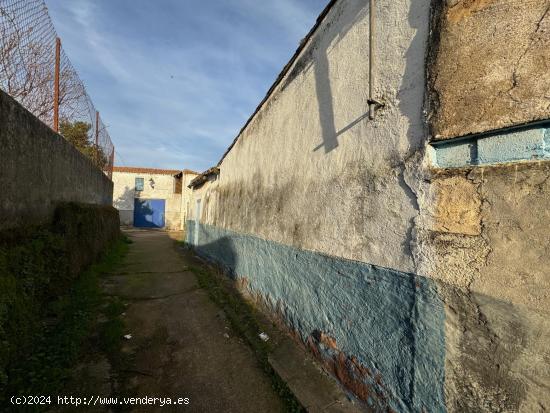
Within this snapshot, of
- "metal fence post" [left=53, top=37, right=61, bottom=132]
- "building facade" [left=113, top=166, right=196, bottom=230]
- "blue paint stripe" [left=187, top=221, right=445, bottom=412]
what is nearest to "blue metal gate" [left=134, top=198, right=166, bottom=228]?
"building facade" [left=113, top=166, right=196, bottom=230]

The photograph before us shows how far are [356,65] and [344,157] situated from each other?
2.87 ft

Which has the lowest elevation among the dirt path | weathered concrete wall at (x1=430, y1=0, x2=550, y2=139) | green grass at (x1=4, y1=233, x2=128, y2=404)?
the dirt path

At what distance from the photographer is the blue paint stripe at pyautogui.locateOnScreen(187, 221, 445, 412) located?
180 centimetres

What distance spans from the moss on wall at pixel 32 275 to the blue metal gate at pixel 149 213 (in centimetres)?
2142

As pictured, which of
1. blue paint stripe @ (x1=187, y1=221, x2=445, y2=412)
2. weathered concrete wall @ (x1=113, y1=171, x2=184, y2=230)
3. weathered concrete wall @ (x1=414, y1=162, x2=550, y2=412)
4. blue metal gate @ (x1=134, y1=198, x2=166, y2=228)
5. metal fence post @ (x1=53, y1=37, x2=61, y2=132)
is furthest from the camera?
blue metal gate @ (x1=134, y1=198, x2=166, y2=228)

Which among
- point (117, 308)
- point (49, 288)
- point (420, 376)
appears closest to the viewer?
point (420, 376)

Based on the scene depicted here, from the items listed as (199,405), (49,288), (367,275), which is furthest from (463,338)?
(49,288)

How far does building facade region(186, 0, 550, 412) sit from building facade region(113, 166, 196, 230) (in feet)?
75.6

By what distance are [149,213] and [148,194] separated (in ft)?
5.72

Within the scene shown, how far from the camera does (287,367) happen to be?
3.04m

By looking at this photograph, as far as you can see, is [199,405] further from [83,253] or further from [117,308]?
[83,253]

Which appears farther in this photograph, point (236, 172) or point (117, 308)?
point (236, 172)

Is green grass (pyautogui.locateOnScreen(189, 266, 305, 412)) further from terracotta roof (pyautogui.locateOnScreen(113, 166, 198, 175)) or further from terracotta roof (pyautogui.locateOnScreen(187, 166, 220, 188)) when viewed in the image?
terracotta roof (pyautogui.locateOnScreen(113, 166, 198, 175))

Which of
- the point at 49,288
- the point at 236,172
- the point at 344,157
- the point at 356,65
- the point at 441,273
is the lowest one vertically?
the point at 49,288
